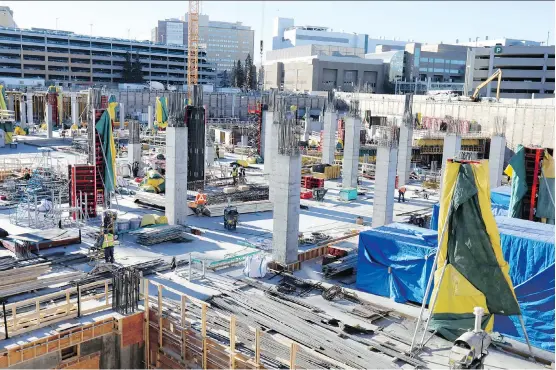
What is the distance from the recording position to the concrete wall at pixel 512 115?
42.3m

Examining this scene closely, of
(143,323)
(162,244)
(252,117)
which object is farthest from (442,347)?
(252,117)

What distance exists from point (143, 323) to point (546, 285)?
9.06 meters

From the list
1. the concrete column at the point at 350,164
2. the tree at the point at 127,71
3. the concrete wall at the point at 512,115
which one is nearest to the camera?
the concrete column at the point at 350,164

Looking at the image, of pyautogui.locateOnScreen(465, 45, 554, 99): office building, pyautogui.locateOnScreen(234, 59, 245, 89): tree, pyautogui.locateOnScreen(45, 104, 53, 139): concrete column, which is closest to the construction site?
pyautogui.locateOnScreen(45, 104, 53, 139): concrete column

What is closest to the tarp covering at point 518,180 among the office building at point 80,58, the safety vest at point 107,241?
the safety vest at point 107,241

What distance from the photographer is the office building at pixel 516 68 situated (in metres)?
79.4

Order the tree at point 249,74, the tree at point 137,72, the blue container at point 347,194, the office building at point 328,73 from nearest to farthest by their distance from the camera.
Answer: the blue container at point 347,194 → the office building at point 328,73 → the tree at point 137,72 → the tree at point 249,74

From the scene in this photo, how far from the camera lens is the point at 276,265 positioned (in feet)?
56.1

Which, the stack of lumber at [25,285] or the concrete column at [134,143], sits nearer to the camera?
the stack of lumber at [25,285]

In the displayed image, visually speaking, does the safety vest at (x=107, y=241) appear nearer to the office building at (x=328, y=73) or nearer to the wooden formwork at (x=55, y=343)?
the wooden formwork at (x=55, y=343)

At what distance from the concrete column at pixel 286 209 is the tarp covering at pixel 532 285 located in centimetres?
614

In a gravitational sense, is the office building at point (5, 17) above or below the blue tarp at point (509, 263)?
above

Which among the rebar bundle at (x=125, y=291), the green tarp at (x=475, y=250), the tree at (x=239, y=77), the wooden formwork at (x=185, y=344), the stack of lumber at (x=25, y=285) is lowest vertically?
the wooden formwork at (x=185, y=344)

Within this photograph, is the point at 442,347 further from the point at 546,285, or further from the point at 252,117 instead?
the point at 252,117
